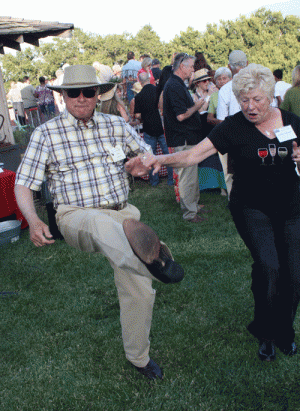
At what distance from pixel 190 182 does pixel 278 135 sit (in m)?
3.56

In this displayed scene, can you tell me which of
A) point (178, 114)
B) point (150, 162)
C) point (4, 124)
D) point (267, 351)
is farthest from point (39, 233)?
point (4, 124)

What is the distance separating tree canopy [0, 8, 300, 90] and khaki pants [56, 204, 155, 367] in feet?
78.0

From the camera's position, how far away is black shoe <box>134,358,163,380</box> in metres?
2.88

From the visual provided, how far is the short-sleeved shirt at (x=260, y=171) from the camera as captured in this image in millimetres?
2816

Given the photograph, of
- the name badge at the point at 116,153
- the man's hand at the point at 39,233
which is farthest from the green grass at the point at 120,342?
the name badge at the point at 116,153

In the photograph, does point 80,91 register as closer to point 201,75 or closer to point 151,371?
point 151,371

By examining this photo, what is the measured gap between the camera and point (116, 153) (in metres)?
3.06

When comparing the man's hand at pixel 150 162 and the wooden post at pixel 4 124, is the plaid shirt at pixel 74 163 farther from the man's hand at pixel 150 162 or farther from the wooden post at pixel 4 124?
the wooden post at pixel 4 124

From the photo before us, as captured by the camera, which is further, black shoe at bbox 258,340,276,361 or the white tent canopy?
the white tent canopy

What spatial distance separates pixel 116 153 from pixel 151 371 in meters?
1.62

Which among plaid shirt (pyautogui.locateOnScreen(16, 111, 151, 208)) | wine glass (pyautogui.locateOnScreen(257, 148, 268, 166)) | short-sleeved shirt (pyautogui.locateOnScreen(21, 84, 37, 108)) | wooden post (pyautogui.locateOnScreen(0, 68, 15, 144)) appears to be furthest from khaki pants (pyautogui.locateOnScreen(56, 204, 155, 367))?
short-sleeved shirt (pyautogui.locateOnScreen(21, 84, 37, 108))

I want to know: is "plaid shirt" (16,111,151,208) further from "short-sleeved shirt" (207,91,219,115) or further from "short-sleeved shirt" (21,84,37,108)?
"short-sleeved shirt" (21,84,37,108)

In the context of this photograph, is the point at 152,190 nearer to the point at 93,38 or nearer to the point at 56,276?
the point at 56,276

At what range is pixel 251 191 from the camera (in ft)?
9.45
